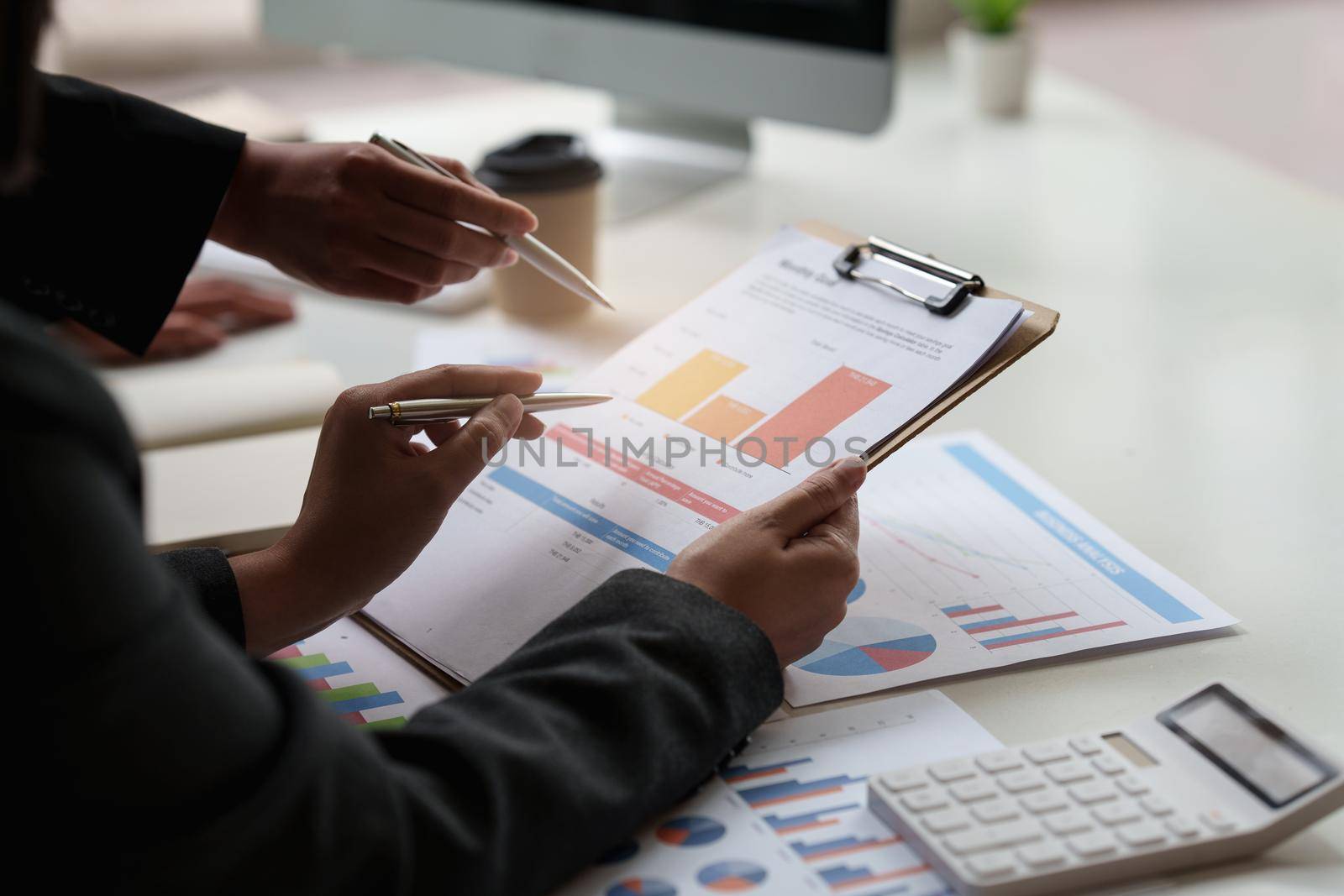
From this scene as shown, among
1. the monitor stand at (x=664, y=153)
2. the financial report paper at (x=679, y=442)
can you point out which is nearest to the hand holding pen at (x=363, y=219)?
the financial report paper at (x=679, y=442)

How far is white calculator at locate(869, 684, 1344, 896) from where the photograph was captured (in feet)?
1.73

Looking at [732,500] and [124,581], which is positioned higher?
[124,581]

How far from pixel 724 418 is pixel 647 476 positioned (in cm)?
6

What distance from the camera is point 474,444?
2.39ft

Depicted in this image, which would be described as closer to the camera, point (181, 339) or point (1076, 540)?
point (1076, 540)

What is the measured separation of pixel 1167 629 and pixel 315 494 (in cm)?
48

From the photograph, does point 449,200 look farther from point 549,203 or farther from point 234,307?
point 234,307

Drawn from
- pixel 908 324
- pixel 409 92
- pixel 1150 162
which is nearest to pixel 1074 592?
pixel 908 324

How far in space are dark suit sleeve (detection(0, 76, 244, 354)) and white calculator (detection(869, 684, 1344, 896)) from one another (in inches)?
25.3

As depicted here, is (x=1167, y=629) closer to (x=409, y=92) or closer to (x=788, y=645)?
(x=788, y=645)

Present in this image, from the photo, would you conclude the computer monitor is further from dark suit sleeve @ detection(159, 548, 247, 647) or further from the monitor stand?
dark suit sleeve @ detection(159, 548, 247, 647)

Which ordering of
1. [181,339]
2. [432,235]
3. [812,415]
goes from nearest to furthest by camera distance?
[812,415]
[432,235]
[181,339]

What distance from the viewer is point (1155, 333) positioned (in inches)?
45.7

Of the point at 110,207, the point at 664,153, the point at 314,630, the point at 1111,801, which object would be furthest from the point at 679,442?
the point at 664,153
